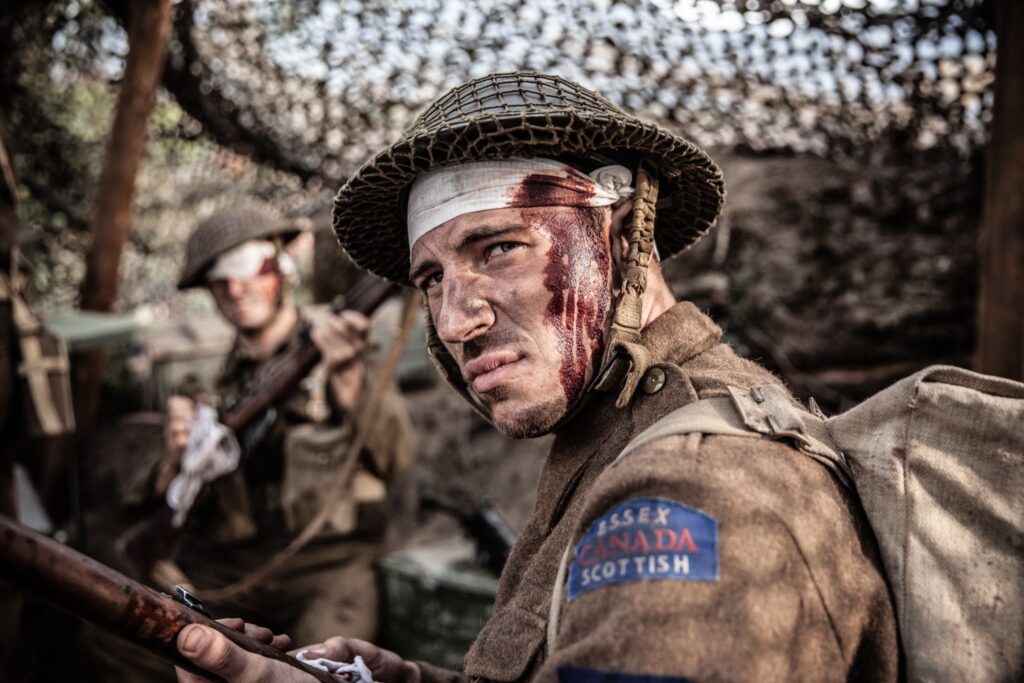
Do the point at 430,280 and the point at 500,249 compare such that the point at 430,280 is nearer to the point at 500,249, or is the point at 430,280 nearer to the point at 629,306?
the point at 500,249

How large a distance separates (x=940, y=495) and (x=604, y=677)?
2.19 feet

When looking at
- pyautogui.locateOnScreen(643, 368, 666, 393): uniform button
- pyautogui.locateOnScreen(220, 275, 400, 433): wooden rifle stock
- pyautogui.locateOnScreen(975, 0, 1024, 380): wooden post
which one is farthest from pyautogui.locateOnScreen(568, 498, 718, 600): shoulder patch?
pyautogui.locateOnScreen(220, 275, 400, 433): wooden rifle stock

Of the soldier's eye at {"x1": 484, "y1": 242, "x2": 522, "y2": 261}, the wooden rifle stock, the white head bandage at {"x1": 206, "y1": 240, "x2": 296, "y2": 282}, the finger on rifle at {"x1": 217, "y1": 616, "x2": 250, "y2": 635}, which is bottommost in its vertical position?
the wooden rifle stock

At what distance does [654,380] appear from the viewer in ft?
5.71

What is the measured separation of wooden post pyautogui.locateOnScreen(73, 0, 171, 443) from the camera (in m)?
4.05

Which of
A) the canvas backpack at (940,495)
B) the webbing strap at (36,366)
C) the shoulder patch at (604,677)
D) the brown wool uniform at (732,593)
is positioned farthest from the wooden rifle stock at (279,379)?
the shoulder patch at (604,677)

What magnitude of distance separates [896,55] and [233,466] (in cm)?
382

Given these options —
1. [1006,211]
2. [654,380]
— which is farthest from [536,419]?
[1006,211]

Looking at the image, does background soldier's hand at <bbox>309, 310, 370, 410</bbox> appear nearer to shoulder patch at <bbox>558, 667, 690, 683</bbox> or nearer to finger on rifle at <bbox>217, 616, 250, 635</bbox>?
finger on rifle at <bbox>217, 616, 250, 635</bbox>

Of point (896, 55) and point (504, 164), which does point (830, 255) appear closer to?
Result: point (896, 55)

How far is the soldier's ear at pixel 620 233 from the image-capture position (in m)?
1.94

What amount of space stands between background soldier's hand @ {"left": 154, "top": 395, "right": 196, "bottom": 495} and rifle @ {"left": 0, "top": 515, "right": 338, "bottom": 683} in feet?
11.5

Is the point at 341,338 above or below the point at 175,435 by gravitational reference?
above

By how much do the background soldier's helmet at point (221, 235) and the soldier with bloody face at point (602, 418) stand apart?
9.04ft
